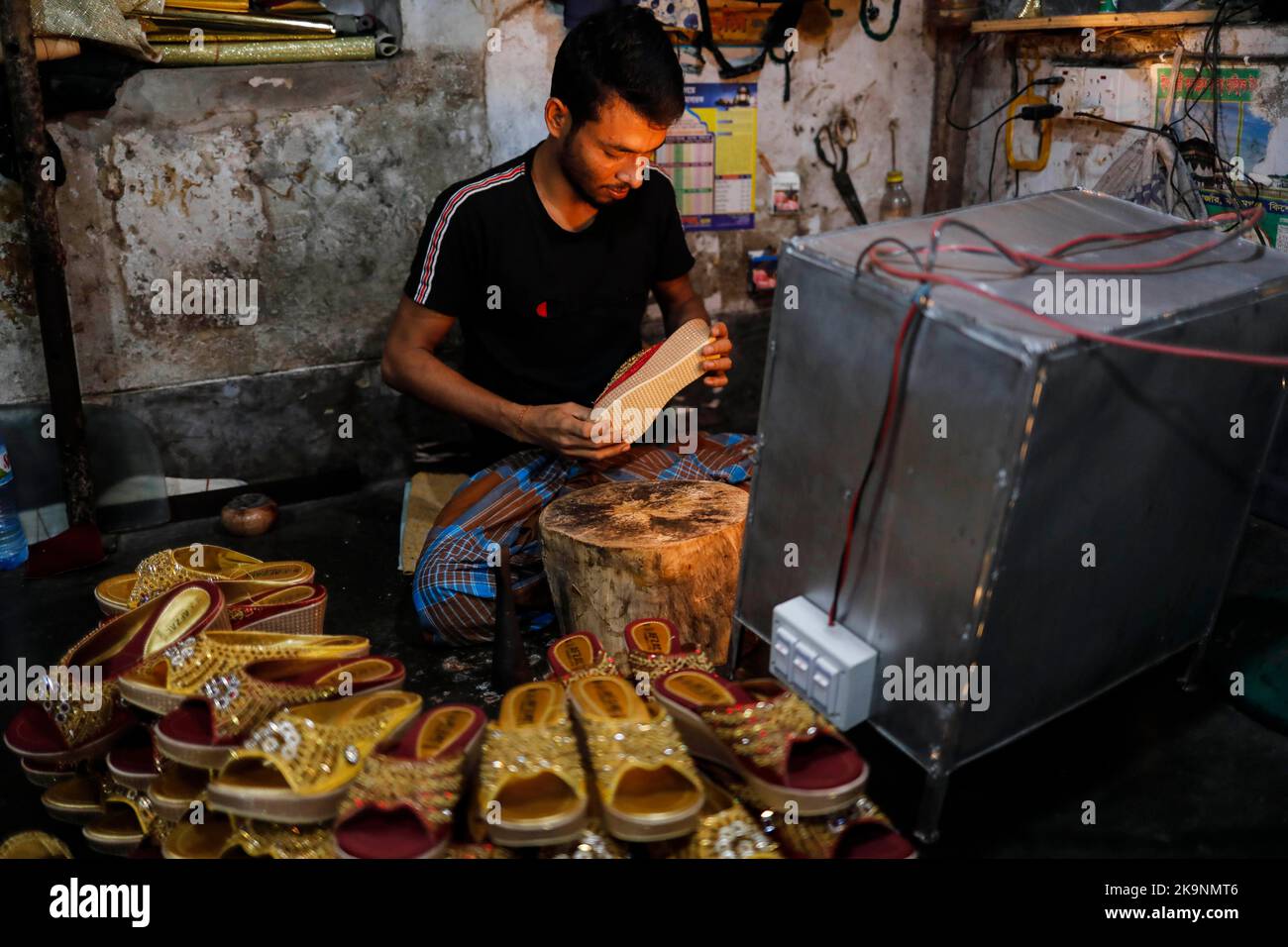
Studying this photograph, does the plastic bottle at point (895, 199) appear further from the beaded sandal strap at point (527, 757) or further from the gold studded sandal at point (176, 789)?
the gold studded sandal at point (176, 789)

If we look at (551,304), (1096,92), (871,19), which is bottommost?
(551,304)

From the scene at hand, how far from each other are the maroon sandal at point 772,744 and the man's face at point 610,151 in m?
1.59

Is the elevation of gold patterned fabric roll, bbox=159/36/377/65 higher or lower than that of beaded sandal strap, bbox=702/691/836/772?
higher

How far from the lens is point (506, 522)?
10.9 ft

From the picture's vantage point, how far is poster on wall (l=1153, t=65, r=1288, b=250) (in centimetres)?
360

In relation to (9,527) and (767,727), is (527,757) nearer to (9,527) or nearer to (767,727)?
(767,727)

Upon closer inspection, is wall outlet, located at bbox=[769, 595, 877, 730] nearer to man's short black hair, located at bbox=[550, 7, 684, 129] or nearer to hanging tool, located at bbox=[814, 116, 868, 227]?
man's short black hair, located at bbox=[550, 7, 684, 129]

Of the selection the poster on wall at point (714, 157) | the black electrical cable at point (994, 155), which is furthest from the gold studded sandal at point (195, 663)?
the black electrical cable at point (994, 155)

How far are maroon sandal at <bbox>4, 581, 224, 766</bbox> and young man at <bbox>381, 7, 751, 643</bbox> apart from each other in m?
0.84

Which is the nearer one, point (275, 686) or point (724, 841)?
point (724, 841)

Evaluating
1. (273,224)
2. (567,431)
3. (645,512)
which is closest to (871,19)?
(273,224)

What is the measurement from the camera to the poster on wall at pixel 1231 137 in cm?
360

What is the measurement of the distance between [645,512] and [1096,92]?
2.69 m

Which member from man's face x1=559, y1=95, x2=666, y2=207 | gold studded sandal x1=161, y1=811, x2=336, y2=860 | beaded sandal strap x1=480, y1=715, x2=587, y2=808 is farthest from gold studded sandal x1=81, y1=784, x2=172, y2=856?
man's face x1=559, y1=95, x2=666, y2=207
